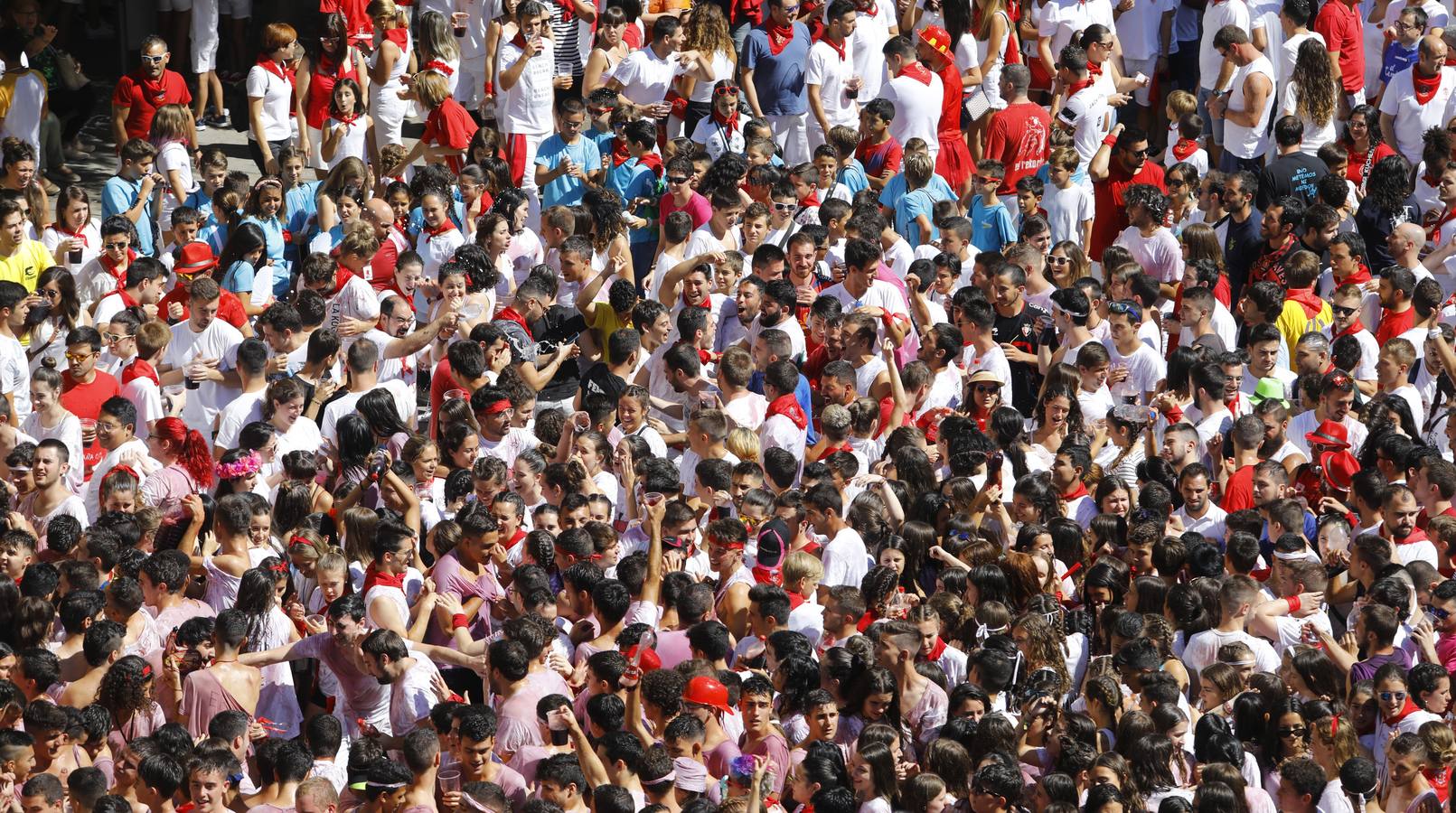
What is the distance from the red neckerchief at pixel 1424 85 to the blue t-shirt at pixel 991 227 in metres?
3.42

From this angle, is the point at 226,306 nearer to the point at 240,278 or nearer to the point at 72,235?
the point at 240,278

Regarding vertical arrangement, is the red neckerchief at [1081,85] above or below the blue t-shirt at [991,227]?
above

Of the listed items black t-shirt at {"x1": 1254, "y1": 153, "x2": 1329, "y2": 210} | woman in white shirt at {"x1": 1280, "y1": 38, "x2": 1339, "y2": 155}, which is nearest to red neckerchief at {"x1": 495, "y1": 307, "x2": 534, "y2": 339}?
black t-shirt at {"x1": 1254, "y1": 153, "x2": 1329, "y2": 210}

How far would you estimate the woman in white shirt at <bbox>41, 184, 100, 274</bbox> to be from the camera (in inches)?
500

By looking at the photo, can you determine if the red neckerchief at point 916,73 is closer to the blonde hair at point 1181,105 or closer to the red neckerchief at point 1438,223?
the blonde hair at point 1181,105

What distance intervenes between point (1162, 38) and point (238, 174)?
283 inches

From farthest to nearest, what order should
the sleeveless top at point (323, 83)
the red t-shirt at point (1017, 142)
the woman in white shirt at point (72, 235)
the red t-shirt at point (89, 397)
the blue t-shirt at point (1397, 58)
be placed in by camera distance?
the blue t-shirt at point (1397, 58) → the sleeveless top at point (323, 83) → the red t-shirt at point (1017, 142) → the woman in white shirt at point (72, 235) → the red t-shirt at point (89, 397)

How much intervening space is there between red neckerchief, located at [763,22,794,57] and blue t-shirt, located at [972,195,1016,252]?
246cm

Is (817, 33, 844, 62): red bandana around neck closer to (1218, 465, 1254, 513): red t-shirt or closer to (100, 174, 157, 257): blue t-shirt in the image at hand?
(100, 174, 157, 257): blue t-shirt

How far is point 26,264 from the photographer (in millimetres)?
12453

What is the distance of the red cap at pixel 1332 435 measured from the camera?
10805mm

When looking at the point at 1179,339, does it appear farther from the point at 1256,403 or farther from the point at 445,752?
the point at 445,752

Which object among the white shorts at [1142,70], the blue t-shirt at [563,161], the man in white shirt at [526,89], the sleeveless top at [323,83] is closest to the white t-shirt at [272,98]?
the sleeveless top at [323,83]

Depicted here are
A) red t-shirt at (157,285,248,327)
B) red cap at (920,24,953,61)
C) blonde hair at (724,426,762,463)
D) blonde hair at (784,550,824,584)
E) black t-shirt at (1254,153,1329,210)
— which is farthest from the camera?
red cap at (920,24,953,61)
